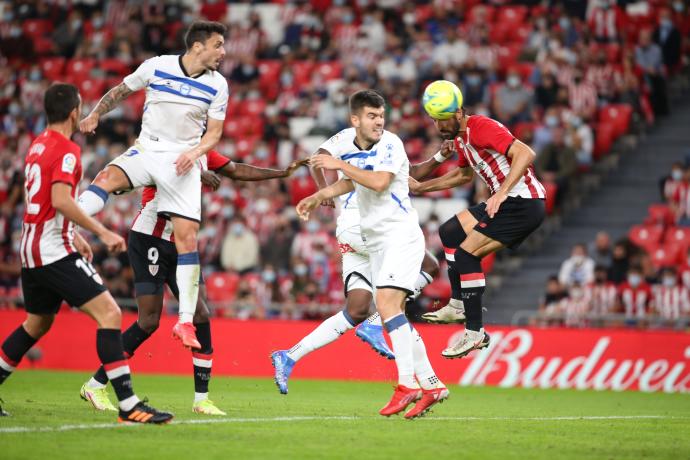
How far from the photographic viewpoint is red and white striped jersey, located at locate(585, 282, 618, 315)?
19953mm

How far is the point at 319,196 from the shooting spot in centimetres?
1040

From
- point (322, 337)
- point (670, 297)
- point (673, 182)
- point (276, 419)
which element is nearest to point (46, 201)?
point (276, 419)

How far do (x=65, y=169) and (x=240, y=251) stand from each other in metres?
14.2

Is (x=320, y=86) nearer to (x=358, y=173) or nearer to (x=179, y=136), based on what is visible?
(x=179, y=136)

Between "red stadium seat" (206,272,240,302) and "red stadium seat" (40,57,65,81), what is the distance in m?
9.52

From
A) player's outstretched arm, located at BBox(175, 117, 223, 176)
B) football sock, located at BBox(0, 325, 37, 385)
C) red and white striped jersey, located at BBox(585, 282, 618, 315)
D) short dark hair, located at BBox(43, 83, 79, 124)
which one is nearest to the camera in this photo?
short dark hair, located at BBox(43, 83, 79, 124)

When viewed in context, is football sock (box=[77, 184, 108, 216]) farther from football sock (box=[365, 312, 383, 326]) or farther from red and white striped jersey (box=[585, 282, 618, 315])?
red and white striped jersey (box=[585, 282, 618, 315])

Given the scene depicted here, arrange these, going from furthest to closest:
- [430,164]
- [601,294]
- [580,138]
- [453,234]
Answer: [580,138] → [601,294] → [430,164] → [453,234]

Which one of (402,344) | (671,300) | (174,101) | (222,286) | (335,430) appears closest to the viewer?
(335,430)

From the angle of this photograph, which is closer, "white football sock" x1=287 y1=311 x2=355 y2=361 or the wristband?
"white football sock" x1=287 y1=311 x2=355 y2=361

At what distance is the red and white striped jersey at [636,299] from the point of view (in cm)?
1977

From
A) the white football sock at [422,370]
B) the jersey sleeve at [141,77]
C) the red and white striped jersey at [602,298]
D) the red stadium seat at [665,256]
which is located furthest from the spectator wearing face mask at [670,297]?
the jersey sleeve at [141,77]

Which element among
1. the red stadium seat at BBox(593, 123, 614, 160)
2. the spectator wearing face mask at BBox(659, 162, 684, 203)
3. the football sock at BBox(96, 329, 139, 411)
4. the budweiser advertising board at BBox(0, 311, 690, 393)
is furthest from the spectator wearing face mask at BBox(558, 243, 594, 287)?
the football sock at BBox(96, 329, 139, 411)

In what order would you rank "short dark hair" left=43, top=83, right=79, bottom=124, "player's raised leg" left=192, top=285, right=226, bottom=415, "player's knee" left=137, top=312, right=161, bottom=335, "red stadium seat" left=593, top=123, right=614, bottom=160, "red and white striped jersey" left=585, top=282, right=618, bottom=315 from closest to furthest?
1. "short dark hair" left=43, top=83, right=79, bottom=124
2. "player's raised leg" left=192, top=285, right=226, bottom=415
3. "player's knee" left=137, top=312, right=161, bottom=335
4. "red and white striped jersey" left=585, top=282, right=618, bottom=315
5. "red stadium seat" left=593, top=123, right=614, bottom=160
